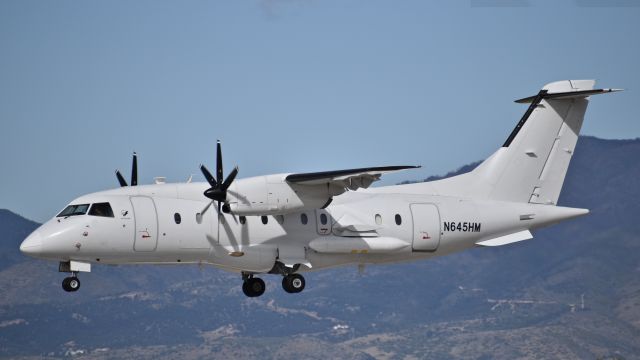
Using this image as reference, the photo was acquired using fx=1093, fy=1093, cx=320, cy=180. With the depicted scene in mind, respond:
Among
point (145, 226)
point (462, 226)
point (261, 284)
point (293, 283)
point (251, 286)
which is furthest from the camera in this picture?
point (462, 226)

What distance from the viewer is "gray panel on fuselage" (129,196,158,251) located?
30.3m

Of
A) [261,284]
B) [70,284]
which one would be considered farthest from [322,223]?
[70,284]

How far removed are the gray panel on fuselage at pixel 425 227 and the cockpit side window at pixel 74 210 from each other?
1002 cm

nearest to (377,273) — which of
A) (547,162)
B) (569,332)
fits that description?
(569,332)

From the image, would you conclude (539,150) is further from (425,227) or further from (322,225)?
(322,225)

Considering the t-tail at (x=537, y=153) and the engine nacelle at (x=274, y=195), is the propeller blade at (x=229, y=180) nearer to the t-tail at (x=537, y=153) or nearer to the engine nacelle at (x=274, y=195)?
the engine nacelle at (x=274, y=195)

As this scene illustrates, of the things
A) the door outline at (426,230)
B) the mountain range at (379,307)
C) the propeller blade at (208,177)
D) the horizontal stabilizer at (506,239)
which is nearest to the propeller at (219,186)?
the propeller blade at (208,177)

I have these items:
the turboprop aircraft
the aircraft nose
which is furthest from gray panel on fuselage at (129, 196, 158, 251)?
the aircraft nose

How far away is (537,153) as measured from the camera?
36125 millimetres

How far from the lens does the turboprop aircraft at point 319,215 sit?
30.2m

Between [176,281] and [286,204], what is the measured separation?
153948mm

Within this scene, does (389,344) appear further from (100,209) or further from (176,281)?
(100,209)

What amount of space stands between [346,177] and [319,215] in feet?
7.81

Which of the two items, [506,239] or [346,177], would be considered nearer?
[346,177]
